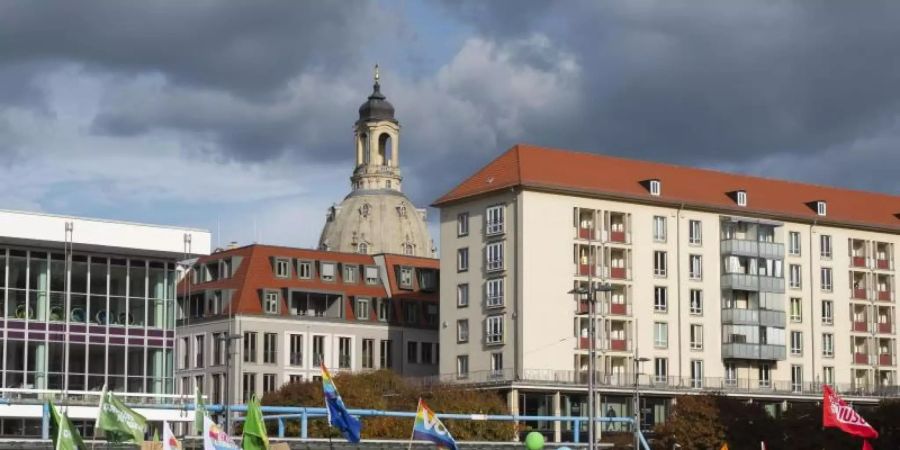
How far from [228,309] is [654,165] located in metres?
33.1

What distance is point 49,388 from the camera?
75375mm

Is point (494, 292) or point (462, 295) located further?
point (462, 295)

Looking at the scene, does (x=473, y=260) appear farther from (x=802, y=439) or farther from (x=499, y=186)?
(x=802, y=439)

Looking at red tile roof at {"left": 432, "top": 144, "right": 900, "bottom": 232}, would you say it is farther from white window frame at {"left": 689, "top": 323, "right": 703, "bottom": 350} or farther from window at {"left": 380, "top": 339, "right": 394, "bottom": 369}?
window at {"left": 380, "top": 339, "right": 394, "bottom": 369}

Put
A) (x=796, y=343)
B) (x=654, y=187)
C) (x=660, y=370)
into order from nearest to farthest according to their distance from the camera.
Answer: (x=660, y=370) → (x=654, y=187) → (x=796, y=343)

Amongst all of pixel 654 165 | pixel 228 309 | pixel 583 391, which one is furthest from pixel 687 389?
pixel 228 309

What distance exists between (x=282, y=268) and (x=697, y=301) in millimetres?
31769

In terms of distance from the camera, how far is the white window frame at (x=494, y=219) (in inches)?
4850

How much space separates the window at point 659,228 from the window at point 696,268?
3083mm

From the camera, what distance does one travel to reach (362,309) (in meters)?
139

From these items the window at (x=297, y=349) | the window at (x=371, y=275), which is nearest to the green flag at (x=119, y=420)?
the window at (x=297, y=349)

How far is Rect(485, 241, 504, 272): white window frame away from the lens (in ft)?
402

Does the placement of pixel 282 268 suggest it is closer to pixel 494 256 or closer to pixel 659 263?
pixel 494 256

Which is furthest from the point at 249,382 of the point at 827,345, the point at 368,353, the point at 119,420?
the point at 119,420
